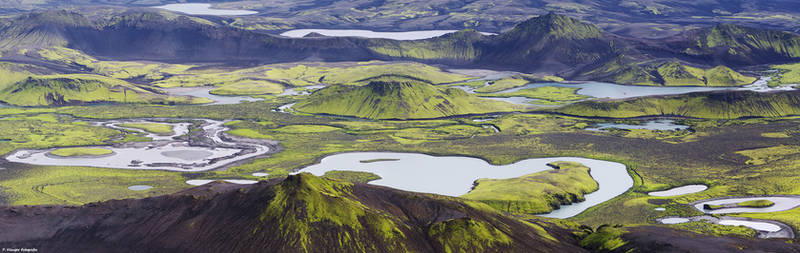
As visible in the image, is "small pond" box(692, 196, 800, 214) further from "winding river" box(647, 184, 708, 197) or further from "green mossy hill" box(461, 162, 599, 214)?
"green mossy hill" box(461, 162, 599, 214)

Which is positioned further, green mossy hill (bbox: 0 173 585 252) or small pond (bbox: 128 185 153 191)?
small pond (bbox: 128 185 153 191)

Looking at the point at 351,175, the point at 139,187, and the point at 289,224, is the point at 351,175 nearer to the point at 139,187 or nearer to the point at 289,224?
the point at 139,187

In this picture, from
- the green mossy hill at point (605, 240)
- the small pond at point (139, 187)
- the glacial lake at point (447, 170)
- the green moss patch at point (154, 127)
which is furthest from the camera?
the green moss patch at point (154, 127)

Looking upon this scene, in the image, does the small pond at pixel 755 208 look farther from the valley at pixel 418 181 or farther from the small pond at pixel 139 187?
the small pond at pixel 139 187

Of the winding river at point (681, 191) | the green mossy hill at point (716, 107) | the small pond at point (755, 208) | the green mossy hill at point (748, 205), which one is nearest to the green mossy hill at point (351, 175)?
the winding river at point (681, 191)

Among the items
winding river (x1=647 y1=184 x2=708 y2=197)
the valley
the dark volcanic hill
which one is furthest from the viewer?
winding river (x1=647 y1=184 x2=708 y2=197)

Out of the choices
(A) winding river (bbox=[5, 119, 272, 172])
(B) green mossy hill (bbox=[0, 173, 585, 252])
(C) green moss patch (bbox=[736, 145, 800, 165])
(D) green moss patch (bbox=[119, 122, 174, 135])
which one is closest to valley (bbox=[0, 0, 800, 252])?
(B) green mossy hill (bbox=[0, 173, 585, 252])
